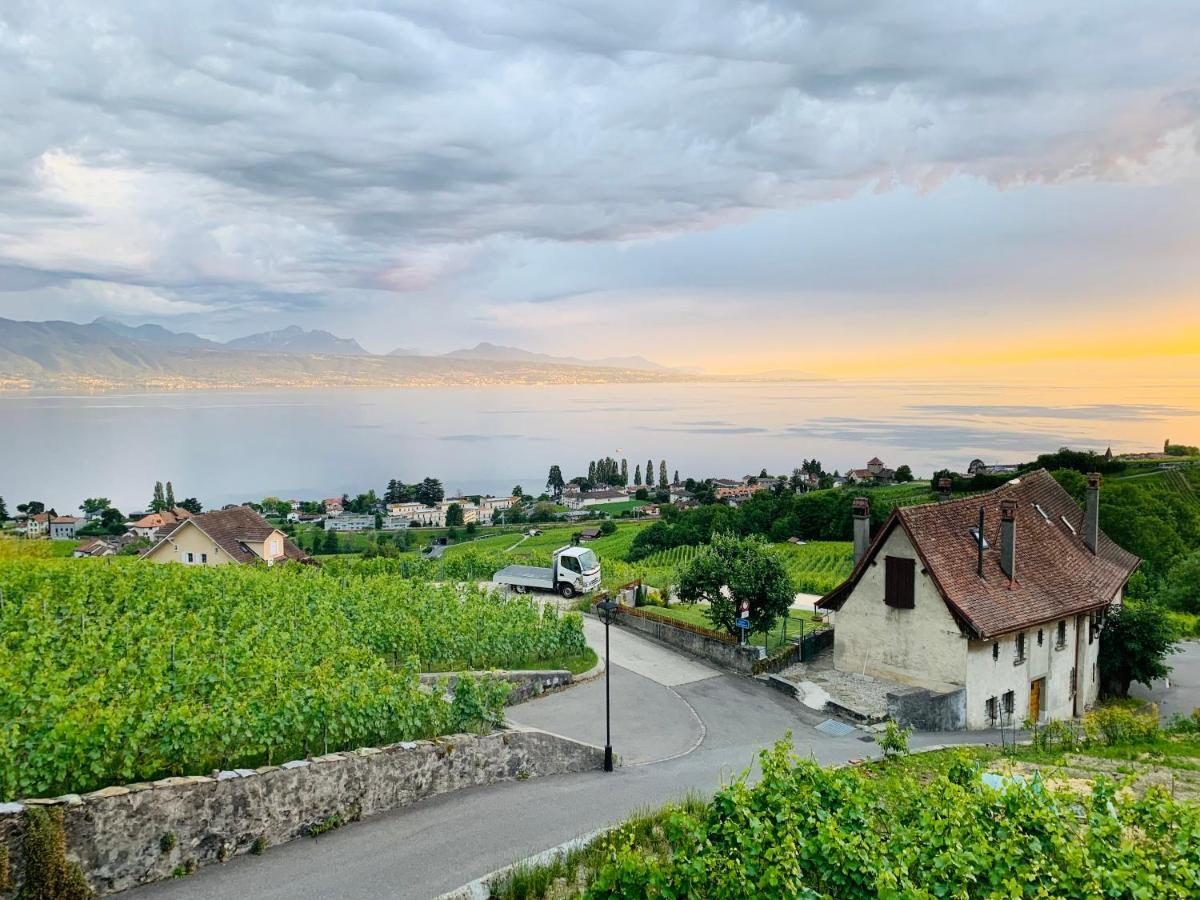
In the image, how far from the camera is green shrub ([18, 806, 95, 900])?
10.5 meters

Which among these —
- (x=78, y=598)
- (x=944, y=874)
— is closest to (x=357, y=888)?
(x=944, y=874)

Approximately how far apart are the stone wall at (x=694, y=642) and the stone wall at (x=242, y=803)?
13.1m

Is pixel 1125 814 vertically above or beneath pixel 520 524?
above

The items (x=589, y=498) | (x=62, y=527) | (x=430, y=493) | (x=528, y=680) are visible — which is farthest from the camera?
(x=589, y=498)

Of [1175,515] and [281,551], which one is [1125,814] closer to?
[281,551]

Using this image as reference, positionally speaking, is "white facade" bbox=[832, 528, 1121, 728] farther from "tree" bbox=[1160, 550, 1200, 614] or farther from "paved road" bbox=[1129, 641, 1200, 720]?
"tree" bbox=[1160, 550, 1200, 614]

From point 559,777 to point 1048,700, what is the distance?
2000cm

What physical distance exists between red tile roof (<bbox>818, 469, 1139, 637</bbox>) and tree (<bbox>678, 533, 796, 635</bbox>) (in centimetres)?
208

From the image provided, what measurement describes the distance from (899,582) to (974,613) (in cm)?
247

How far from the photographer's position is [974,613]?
2541cm

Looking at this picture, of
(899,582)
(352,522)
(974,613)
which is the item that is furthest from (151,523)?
(974,613)

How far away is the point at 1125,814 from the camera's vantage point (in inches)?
406

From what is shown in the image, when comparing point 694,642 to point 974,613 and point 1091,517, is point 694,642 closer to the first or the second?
point 974,613

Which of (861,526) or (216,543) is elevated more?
(861,526)
